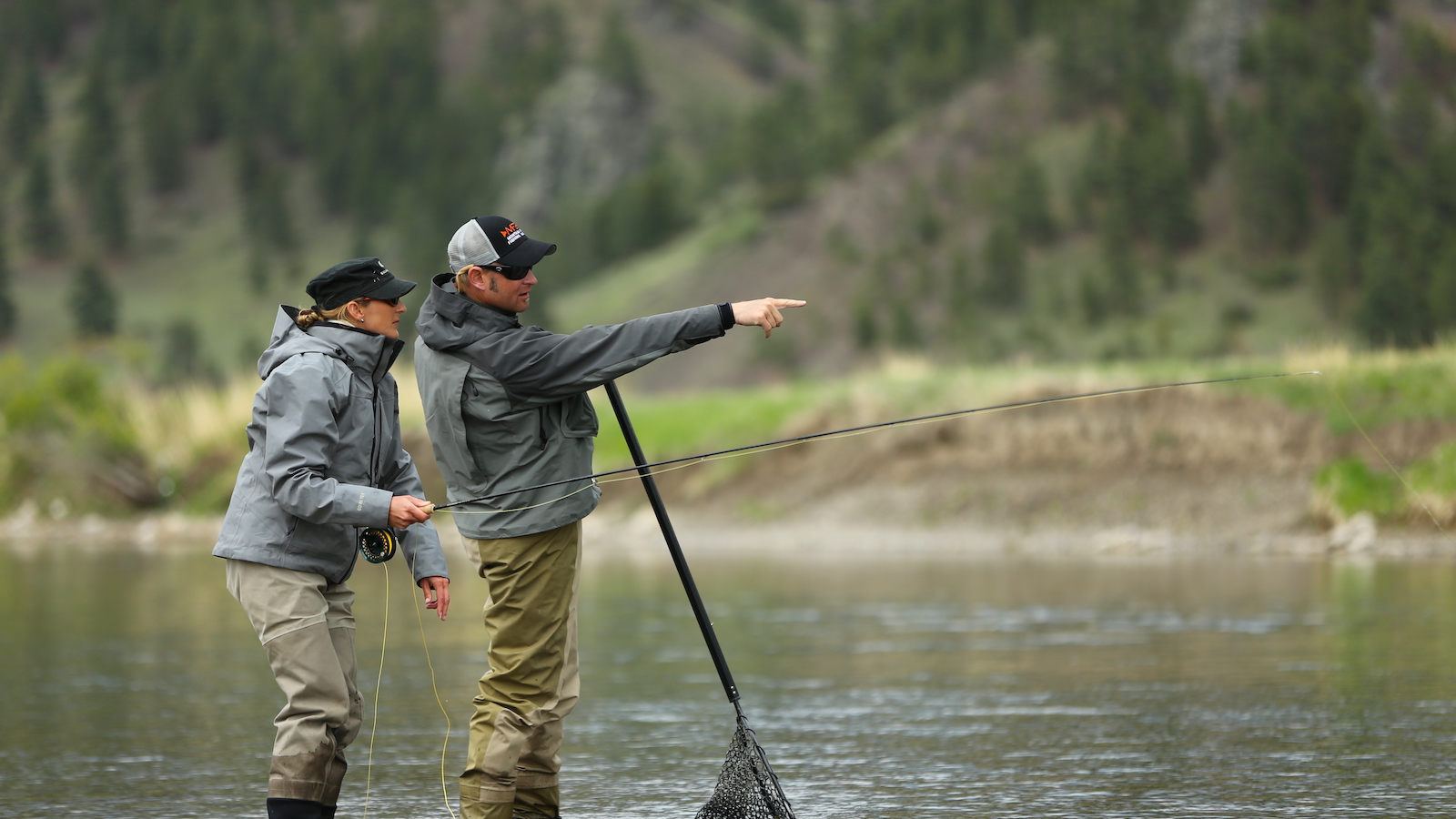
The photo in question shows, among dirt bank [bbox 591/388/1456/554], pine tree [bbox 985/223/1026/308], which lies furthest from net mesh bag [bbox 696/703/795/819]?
pine tree [bbox 985/223/1026/308]

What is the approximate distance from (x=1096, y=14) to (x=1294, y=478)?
53.3 metres

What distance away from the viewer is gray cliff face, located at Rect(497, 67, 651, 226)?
111 meters

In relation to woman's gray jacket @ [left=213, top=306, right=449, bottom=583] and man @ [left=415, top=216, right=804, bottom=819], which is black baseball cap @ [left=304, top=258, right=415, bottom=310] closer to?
woman's gray jacket @ [left=213, top=306, right=449, bottom=583]

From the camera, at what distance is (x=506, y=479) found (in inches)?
230

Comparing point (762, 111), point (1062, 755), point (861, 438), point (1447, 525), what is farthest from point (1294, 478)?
point (762, 111)

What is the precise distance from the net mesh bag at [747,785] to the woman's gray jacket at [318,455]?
46.7 inches

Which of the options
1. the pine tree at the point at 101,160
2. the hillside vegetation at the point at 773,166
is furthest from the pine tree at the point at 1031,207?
the pine tree at the point at 101,160

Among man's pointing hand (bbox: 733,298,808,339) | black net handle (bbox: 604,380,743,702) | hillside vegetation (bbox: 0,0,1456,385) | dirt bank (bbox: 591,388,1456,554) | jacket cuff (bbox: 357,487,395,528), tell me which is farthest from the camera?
hillside vegetation (bbox: 0,0,1456,385)

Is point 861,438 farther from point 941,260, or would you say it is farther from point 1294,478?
point 941,260

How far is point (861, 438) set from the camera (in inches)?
1005

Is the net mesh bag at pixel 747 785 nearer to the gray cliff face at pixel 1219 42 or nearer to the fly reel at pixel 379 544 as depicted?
the fly reel at pixel 379 544

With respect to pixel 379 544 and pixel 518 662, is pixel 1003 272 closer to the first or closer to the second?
pixel 518 662

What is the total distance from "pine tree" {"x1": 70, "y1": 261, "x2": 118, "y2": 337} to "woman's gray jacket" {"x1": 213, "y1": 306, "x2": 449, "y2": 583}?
93.6 m

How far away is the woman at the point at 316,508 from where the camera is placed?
5367mm
